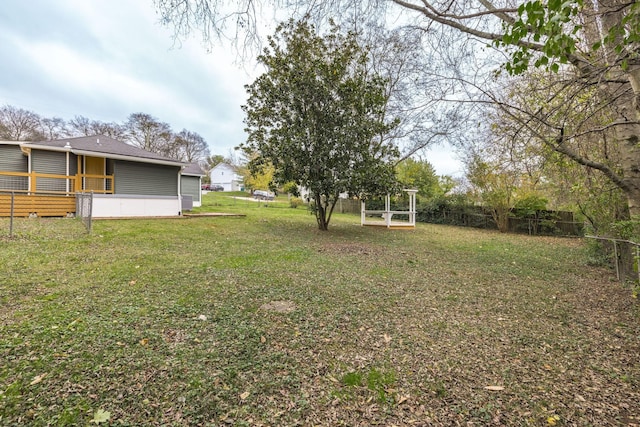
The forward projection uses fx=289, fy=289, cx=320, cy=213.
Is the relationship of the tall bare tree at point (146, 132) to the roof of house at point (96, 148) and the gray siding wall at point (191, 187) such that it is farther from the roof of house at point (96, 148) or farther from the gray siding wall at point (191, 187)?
the roof of house at point (96, 148)

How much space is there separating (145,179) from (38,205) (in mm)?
3624

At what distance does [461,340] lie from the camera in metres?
2.89

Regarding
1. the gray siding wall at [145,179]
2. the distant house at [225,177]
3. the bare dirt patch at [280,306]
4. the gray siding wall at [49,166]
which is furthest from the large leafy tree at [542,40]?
the distant house at [225,177]

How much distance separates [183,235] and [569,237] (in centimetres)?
1529

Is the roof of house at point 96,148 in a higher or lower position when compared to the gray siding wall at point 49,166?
higher

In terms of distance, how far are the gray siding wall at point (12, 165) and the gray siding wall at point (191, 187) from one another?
876 centimetres

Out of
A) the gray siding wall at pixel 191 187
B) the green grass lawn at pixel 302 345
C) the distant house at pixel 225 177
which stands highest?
the distant house at pixel 225 177

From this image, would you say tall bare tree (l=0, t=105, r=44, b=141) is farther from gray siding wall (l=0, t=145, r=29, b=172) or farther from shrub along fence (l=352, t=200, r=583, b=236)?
shrub along fence (l=352, t=200, r=583, b=236)

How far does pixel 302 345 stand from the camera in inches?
105

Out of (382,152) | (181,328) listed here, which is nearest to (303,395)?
(181,328)

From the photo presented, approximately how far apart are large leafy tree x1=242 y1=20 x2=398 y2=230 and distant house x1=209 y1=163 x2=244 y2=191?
42022mm

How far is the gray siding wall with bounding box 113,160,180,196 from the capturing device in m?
12.2

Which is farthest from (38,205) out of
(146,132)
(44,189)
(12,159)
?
(146,132)

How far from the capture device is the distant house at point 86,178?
422 inches
